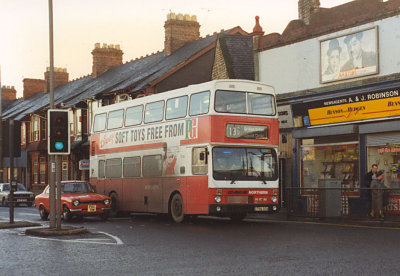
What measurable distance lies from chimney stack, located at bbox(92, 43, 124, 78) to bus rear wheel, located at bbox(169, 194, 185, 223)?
32.9 m

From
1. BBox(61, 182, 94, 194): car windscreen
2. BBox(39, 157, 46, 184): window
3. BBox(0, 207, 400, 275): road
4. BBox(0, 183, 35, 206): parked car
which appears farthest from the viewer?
BBox(39, 157, 46, 184): window

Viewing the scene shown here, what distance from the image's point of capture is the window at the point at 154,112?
22.0 metres

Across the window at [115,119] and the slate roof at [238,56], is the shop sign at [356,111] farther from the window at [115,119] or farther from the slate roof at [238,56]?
the window at [115,119]

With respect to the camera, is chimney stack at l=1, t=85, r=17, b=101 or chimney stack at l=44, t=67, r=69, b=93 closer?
chimney stack at l=44, t=67, r=69, b=93

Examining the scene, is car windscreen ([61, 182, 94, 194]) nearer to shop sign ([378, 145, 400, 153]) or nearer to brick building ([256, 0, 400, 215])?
brick building ([256, 0, 400, 215])

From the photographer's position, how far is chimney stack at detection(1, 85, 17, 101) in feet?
239

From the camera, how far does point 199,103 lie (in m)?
19.8

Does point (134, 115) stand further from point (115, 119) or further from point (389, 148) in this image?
point (389, 148)

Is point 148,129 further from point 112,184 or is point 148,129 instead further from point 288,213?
point 288,213

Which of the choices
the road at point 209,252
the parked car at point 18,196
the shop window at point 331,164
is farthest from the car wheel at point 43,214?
the parked car at point 18,196

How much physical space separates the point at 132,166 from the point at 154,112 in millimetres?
2618

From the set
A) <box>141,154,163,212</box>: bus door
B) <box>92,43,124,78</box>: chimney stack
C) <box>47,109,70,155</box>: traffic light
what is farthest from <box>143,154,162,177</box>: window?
<box>92,43,124,78</box>: chimney stack

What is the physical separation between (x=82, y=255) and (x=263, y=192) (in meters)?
8.79

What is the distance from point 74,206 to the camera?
21641mm
